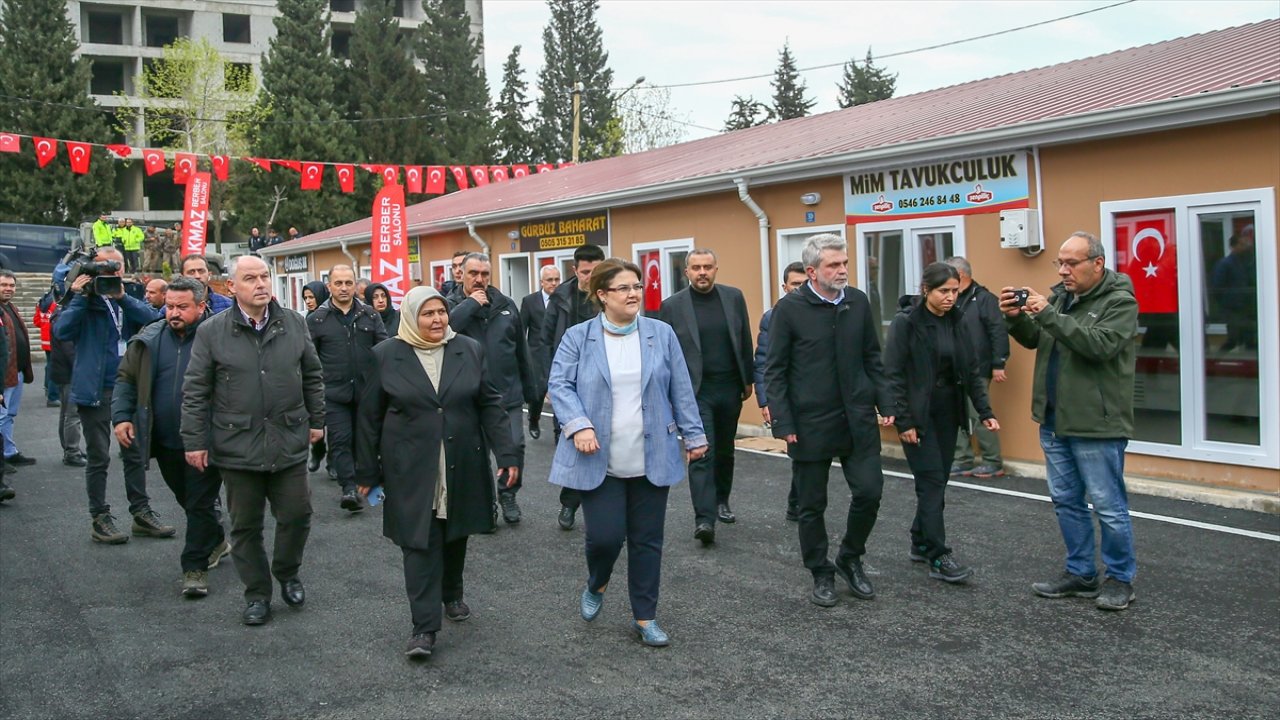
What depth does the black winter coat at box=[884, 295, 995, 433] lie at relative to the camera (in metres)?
5.97

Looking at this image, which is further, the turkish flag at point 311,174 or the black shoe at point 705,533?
the turkish flag at point 311,174

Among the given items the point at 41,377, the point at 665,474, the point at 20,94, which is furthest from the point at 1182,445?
the point at 20,94

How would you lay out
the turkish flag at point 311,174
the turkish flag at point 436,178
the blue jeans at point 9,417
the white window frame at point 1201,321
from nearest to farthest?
the white window frame at point 1201,321
the blue jeans at point 9,417
the turkish flag at point 311,174
the turkish flag at point 436,178

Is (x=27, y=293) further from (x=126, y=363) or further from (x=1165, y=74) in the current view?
(x=1165, y=74)

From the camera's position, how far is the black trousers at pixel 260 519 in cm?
563

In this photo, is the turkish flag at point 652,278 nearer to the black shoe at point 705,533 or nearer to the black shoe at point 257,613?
the black shoe at point 705,533

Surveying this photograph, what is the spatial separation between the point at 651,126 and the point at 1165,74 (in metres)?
45.2

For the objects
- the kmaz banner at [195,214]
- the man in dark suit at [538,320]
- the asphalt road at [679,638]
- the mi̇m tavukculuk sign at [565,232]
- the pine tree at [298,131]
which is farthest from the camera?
the pine tree at [298,131]

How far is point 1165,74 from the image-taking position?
10.0 metres

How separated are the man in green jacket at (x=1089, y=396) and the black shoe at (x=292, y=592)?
13.1ft

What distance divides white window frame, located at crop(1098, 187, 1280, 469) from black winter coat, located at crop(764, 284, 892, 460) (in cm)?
394

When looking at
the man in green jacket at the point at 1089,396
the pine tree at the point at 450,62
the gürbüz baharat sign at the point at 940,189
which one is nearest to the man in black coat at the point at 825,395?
the man in green jacket at the point at 1089,396

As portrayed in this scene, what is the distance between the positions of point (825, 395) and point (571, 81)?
58.2 metres

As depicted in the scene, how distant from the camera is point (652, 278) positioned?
15.1 meters
